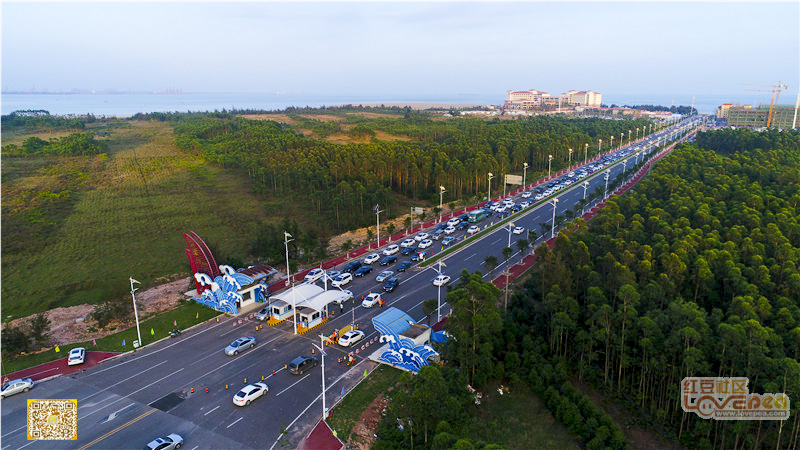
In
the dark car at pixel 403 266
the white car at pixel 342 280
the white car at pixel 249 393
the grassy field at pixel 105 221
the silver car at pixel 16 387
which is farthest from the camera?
the dark car at pixel 403 266

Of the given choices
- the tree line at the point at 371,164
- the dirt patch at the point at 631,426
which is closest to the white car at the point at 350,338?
the dirt patch at the point at 631,426

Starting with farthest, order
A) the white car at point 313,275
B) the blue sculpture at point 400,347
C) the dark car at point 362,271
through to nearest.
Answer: the dark car at point 362,271 < the white car at point 313,275 < the blue sculpture at point 400,347

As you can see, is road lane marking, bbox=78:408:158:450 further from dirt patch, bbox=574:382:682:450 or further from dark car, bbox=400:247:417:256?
dark car, bbox=400:247:417:256

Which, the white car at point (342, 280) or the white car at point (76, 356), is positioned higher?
the white car at point (342, 280)

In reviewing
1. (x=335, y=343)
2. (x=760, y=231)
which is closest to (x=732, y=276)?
(x=760, y=231)

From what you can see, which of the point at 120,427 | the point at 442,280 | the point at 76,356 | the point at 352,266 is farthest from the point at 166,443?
the point at 352,266

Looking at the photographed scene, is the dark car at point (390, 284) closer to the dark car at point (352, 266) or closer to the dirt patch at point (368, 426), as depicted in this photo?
the dark car at point (352, 266)

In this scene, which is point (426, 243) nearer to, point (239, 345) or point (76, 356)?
point (239, 345)

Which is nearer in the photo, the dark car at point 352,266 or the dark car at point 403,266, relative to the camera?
the dark car at point 352,266
